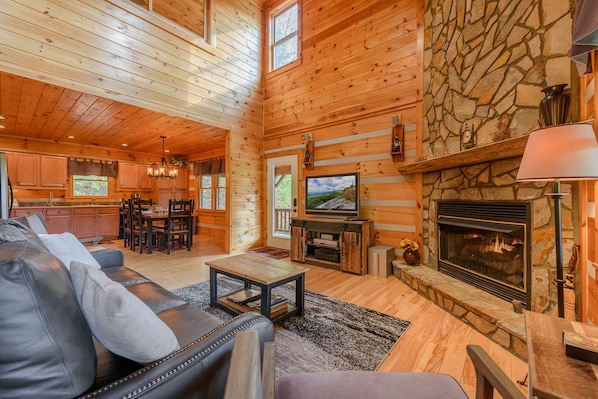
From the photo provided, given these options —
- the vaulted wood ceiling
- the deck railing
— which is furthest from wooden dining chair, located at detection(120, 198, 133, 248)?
the deck railing

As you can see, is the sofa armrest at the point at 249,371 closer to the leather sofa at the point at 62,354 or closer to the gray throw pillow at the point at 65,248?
the leather sofa at the point at 62,354

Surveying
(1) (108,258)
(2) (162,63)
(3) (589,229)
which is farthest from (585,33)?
(2) (162,63)

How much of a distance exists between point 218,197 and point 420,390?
7020mm

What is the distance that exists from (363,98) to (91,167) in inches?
265

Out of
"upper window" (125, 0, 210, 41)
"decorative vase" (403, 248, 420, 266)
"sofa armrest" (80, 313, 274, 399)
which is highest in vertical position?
"upper window" (125, 0, 210, 41)

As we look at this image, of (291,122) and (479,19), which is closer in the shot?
(479,19)

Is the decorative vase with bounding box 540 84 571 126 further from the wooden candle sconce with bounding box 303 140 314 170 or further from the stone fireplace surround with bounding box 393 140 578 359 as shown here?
the wooden candle sconce with bounding box 303 140 314 170

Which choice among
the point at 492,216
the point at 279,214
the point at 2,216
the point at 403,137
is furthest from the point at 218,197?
the point at 492,216

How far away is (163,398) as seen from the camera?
28.0 inches

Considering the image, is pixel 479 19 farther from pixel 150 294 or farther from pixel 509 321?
pixel 150 294

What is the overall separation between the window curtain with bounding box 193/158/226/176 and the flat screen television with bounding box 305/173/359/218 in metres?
3.42

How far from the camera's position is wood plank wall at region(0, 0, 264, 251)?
2809 mm

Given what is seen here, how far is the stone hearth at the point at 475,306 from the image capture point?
1.77 m

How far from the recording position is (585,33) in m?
1.20
